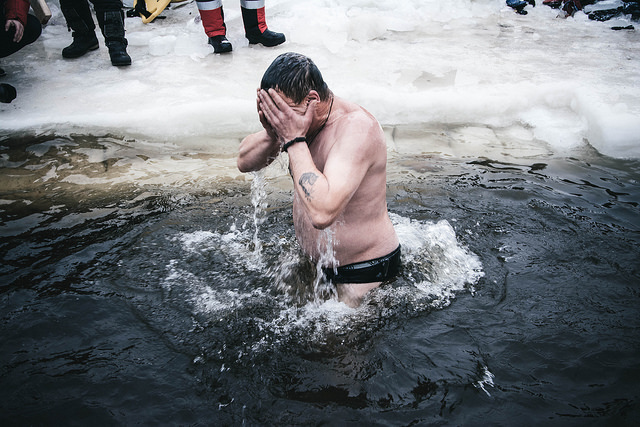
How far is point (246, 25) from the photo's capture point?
5.73 meters

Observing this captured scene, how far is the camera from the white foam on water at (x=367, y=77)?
178 inches

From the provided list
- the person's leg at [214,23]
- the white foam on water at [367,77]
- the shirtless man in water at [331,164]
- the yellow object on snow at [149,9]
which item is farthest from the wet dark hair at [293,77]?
the yellow object on snow at [149,9]

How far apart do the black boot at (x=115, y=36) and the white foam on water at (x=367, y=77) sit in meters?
0.13

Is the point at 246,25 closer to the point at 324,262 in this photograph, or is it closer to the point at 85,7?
the point at 85,7

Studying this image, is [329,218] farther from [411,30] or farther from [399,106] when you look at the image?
[411,30]

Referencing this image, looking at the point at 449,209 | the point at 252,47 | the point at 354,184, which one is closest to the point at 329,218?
the point at 354,184

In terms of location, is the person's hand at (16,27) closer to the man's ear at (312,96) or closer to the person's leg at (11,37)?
the person's leg at (11,37)

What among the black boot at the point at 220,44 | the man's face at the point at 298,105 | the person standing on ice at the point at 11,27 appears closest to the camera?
the man's face at the point at 298,105

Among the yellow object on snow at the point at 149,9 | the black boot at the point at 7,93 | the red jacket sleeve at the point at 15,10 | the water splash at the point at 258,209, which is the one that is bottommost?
the water splash at the point at 258,209

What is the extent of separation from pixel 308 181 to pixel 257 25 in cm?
447

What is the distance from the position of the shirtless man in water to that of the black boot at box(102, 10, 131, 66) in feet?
12.1

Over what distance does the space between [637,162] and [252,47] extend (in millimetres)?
4571

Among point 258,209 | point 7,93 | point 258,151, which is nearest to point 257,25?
point 7,93

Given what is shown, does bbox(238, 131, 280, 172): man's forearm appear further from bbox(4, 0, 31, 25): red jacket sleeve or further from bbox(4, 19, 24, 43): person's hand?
bbox(4, 0, 31, 25): red jacket sleeve
